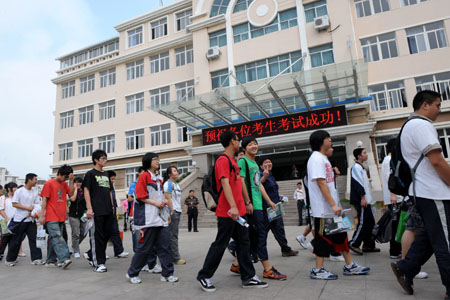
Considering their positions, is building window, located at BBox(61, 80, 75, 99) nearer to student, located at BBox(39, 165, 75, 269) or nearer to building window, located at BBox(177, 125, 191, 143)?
building window, located at BBox(177, 125, 191, 143)

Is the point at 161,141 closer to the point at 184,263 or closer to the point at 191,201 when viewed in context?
the point at 191,201

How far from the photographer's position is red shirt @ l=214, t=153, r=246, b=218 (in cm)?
346

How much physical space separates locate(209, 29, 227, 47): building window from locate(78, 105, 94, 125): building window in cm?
1246

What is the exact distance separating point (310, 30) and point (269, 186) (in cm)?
1526

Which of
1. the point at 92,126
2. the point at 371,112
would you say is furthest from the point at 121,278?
the point at 92,126

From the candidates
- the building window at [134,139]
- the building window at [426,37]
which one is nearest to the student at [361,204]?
the building window at [426,37]

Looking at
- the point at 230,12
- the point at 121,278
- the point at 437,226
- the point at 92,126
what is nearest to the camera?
the point at 437,226

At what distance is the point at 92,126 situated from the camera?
25578 mm

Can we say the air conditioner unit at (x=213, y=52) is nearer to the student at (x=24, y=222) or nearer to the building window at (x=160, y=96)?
the building window at (x=160, y=96)

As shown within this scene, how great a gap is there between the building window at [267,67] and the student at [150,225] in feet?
50.8

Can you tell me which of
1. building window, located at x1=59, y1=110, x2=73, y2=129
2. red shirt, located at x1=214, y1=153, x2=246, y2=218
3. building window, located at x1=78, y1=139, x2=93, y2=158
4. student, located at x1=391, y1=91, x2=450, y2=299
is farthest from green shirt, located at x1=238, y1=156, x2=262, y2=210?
building window, located at x1=59, y1=110, x2=73, y2=129

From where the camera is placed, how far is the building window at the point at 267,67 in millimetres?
18156

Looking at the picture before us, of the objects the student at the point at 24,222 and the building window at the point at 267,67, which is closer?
the student at the point at 24,222

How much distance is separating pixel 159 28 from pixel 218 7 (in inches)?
232
